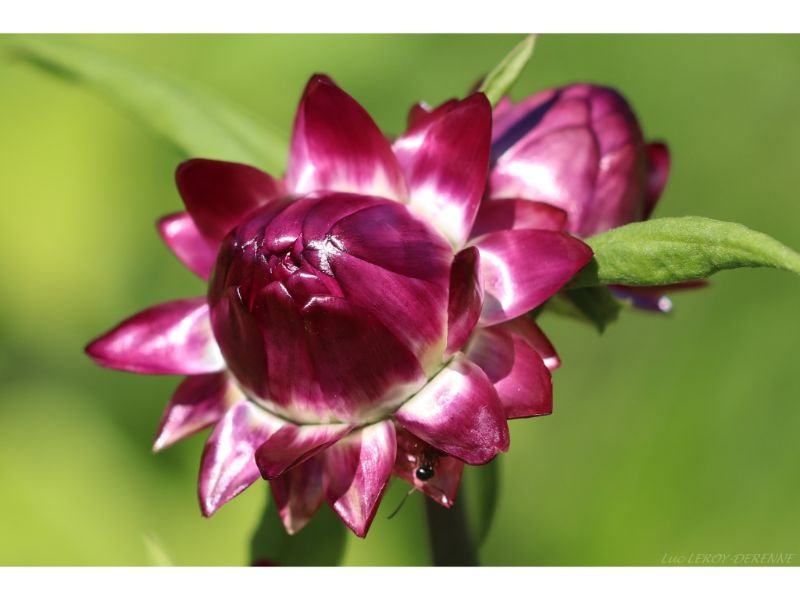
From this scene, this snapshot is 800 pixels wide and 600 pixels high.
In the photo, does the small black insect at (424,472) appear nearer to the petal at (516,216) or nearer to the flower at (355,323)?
the flower at (355,323)

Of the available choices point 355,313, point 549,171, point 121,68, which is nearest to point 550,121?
point 549,171

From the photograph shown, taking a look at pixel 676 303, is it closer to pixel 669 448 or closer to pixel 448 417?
pixel 669 448

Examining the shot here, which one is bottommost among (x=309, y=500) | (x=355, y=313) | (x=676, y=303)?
(x=676, y=303)

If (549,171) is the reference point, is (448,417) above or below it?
below

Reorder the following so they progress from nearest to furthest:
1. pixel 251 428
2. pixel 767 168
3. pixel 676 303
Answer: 1. pixel 251 428
2. pixel 676 303
3. pixel 767 168

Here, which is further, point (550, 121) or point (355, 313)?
point (550, 121)

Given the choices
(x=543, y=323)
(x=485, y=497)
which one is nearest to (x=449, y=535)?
(x=485, y=497)

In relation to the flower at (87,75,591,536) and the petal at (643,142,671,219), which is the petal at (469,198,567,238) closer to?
the flower at (87,75,591,536)
